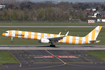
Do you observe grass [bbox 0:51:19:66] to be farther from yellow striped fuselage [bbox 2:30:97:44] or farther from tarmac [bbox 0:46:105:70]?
yellow striped fuselage [bbox 2:30:97:44]

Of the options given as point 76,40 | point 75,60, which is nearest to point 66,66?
point 75,60

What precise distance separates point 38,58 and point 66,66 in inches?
338

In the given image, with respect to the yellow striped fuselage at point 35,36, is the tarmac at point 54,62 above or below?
below

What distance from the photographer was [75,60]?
1789 inches

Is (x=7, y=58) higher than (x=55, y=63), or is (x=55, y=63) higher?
(x=55, y=63)

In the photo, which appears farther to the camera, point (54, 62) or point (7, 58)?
point (7, 58)

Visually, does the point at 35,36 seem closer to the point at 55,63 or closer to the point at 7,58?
the point at 7,58

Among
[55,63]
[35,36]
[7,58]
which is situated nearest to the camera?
[55,63]

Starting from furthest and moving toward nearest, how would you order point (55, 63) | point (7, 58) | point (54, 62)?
point (7, 58) → point (54, 62) → point (55, 63)

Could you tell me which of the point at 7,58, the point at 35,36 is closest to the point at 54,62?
the point at 7,58

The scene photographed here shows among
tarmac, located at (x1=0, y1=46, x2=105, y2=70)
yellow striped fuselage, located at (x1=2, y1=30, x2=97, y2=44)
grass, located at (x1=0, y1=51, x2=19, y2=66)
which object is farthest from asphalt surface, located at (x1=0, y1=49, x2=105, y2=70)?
yellow striped fuselage, located at (x1=2, y1=30, x2=97, y2=44)

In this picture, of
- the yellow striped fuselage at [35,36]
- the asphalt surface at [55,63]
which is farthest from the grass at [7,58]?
the yellow striped fuselage at [35,36]

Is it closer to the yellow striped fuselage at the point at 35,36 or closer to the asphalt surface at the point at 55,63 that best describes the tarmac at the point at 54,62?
the asphalt surface at the point at 55,63

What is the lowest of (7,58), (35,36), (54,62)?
(7,58)
